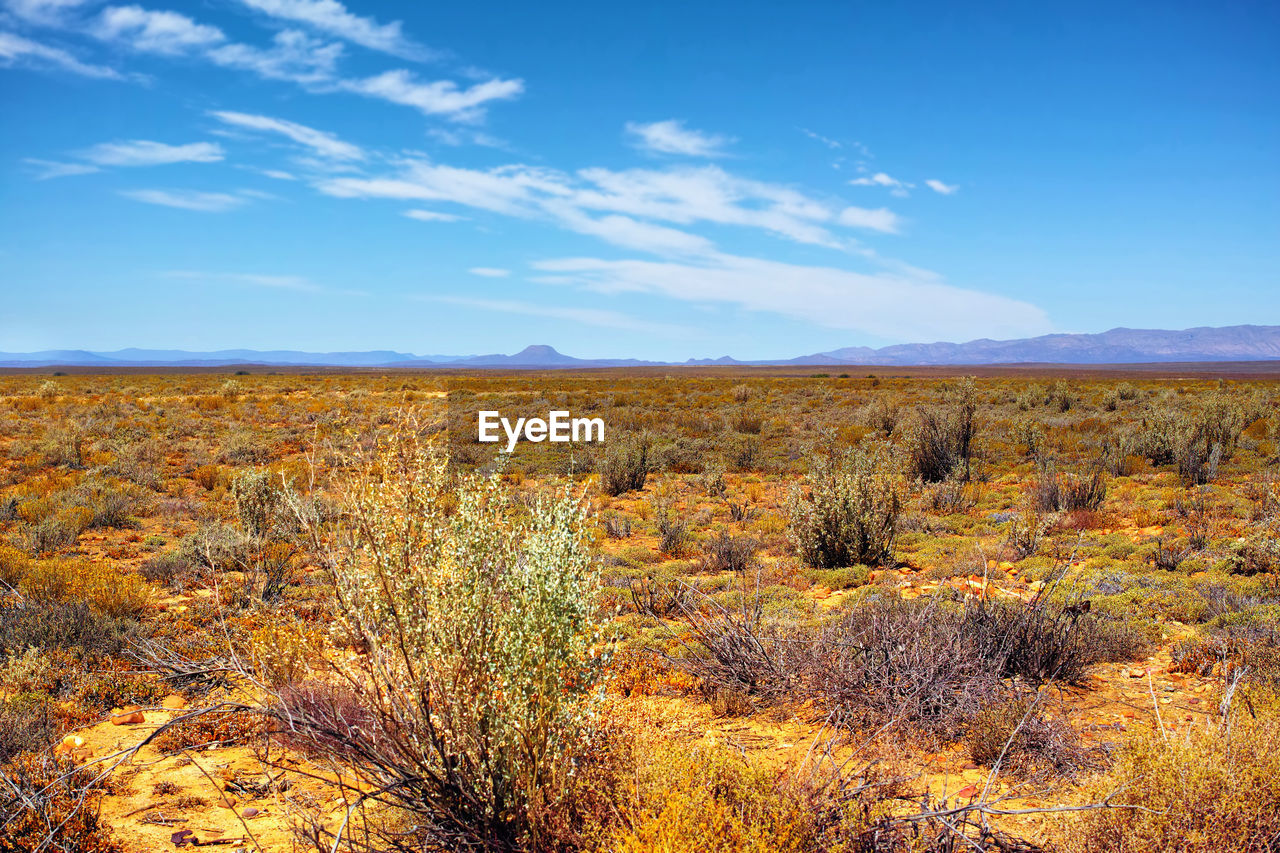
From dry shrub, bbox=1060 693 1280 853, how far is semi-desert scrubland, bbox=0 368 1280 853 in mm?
13

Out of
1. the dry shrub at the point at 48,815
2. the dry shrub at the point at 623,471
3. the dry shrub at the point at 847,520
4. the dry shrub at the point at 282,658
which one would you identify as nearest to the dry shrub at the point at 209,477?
the dry shrub at the point at 623,471

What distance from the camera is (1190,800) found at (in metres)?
2.67

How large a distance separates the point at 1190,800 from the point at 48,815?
15.6ft

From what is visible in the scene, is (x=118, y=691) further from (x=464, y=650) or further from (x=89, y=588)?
(x=464, y=650)

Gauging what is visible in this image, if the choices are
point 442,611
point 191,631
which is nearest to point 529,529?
point 442,611

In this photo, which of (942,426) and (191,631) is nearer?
(191,631)

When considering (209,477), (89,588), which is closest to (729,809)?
(89,588)

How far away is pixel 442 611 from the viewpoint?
9.01 feet

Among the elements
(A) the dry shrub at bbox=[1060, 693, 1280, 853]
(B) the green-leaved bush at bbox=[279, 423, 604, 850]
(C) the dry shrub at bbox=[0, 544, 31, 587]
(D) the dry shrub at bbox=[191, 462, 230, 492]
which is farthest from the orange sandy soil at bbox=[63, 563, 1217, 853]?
(D) the dry shrub at bbox=[191, 462, 230, 492]

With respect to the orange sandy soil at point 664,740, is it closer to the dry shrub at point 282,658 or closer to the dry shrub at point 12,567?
the dry shrub at point 282,658

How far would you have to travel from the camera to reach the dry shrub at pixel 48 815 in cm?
304

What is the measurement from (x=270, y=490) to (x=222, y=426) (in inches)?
690

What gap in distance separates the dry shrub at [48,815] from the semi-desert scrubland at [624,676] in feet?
0.07

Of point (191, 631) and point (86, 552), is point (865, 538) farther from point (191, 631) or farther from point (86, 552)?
point (86, 552)
